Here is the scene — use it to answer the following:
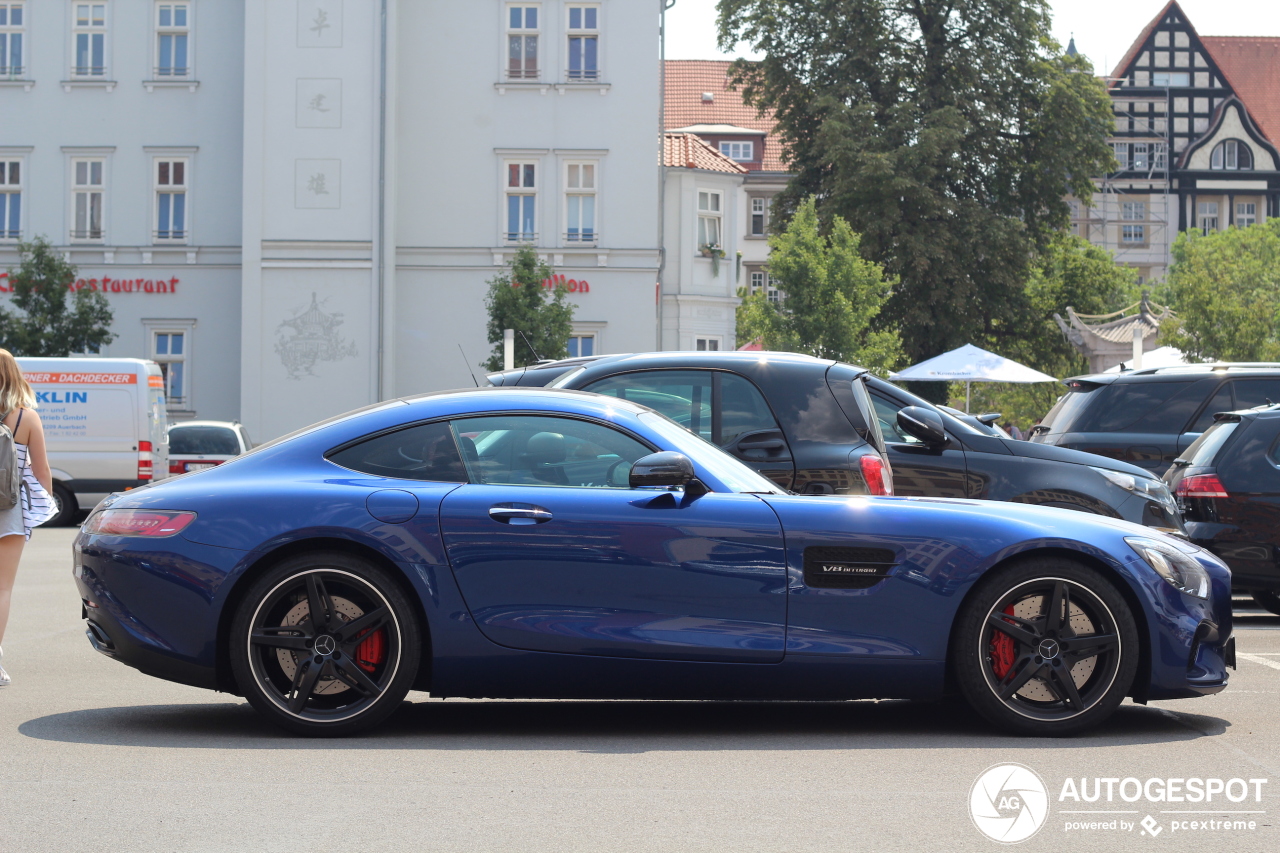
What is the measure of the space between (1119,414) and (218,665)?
9.34 m

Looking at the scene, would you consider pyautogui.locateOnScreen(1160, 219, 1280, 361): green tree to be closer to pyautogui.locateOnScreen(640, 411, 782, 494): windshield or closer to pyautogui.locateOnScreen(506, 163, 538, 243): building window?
pyautogui.locateOnScreen(506, 163, 538, 243): building window

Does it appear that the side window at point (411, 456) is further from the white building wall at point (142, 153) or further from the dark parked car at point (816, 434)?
the white building wall at point (142, 153)

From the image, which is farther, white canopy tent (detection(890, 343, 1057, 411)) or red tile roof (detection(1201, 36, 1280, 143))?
red tile roof (detection(1201, 36, 1280, 143))

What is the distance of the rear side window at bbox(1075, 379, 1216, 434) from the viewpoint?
42.8ft

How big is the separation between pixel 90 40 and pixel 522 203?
1127cm

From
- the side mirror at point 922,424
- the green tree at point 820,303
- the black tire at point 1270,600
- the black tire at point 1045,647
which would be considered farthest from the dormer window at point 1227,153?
the black tire at point 1045,647

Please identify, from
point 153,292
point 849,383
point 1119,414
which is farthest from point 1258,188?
point 849,383

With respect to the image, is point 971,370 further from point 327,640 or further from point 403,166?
point 327,640

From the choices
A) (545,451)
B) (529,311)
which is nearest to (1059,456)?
(545,451)

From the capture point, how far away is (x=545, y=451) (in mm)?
6023

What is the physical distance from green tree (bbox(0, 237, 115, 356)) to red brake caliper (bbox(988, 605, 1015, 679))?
3146 cm

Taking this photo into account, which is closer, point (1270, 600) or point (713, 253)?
point (1270, 600)

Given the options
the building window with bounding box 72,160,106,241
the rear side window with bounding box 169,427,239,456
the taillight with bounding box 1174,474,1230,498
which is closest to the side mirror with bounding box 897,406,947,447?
the taillight with bounding box 1174,474,1230,498

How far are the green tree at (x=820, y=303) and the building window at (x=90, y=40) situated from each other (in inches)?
680
